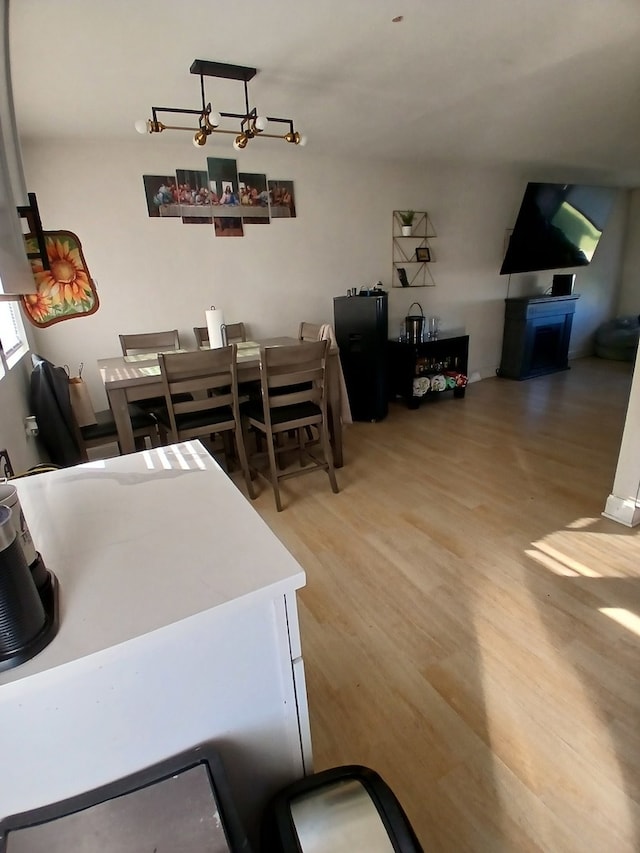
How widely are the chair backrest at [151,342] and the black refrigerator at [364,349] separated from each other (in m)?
1.42

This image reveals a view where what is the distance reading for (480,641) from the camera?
5.14ft

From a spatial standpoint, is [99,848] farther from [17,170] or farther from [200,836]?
[17,170]

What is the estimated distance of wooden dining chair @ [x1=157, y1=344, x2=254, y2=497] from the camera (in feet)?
7.54

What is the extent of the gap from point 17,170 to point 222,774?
1526 millimetres

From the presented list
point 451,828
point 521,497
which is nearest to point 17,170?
point 451,828

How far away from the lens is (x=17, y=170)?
1.20 metres

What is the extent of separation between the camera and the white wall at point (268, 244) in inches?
115

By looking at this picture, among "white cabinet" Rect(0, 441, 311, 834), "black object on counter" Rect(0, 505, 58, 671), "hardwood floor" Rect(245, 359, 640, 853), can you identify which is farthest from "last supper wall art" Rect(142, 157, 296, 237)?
"black object on counter" Rect(0, 505, 58, 671)

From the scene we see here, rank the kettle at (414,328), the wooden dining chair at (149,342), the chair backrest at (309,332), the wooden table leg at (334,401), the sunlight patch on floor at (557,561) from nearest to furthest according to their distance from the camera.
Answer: the sunlight patch on floor at (557,561), the wooden table leg at (334,401), the wooden dining chair at (149,342), the chair backrest at (309,332), the kettle at (414,328)

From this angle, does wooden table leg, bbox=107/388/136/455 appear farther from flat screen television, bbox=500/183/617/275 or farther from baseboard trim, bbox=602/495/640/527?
flat screen television, bbox=500/183/617/275

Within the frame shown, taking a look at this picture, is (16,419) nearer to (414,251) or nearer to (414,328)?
(414,328)

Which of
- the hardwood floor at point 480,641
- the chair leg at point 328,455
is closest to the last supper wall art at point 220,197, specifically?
the chair leg at point 328,455

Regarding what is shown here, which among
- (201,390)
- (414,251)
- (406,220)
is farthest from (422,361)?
(201,390)

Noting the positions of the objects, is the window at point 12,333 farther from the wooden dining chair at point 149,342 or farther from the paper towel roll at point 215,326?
the paper towel roll at point 215,326
